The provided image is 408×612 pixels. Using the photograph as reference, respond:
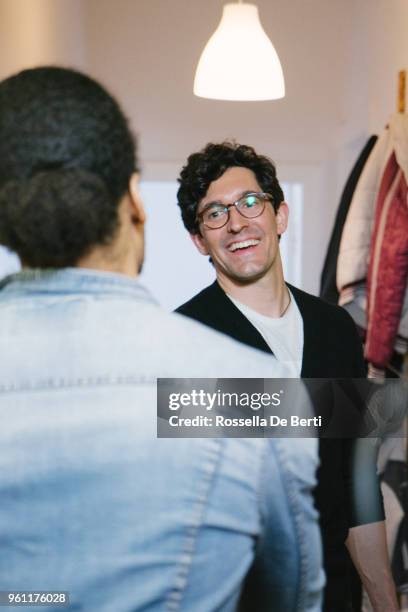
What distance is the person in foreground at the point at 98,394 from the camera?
562 millimetres

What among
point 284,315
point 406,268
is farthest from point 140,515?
point 406,268

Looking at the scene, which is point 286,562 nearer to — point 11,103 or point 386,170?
point 11,103

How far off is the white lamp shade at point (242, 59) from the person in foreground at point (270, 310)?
94 mm

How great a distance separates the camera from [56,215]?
562 millimetres

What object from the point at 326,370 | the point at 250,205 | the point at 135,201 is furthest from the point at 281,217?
the point at 135,201

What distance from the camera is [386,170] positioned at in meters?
1.45

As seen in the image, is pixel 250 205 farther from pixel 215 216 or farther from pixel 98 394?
pixel 98 394

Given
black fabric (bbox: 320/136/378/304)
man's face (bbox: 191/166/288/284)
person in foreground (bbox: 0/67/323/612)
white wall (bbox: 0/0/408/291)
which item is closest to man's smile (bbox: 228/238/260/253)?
man's face (bbox: 191/166/288/284)

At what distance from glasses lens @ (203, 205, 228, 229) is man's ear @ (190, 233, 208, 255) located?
0.02m

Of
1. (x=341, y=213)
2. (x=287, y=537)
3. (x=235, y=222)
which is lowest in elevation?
(x=287, y=537)

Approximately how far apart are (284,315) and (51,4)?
590mm

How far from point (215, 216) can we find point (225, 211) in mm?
13

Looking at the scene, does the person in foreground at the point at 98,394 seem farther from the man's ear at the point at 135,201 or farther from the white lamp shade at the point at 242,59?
the white lamp shade at the point at 242,59

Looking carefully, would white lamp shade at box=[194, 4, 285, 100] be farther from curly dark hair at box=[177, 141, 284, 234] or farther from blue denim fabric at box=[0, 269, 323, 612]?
blue denim fabric at box=[0, 269, 323, 612]
